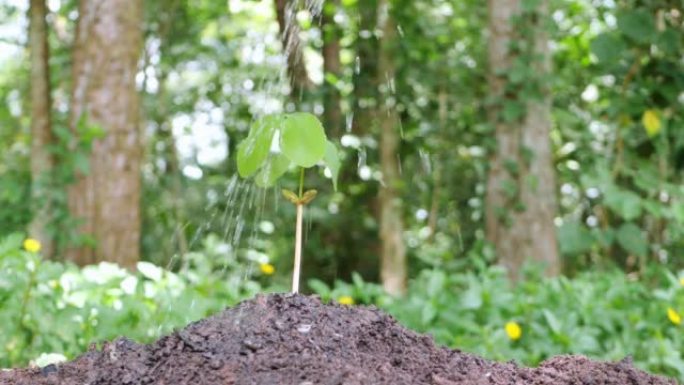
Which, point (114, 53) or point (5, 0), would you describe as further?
point (5, 0)

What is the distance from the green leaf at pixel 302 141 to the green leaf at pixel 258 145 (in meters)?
0.04

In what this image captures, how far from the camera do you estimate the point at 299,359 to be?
2.15 metres

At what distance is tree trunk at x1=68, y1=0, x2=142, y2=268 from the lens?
5.66m

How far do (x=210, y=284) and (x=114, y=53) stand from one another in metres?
1.97

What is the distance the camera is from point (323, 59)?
7.59 meters

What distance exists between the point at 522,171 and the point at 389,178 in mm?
1513

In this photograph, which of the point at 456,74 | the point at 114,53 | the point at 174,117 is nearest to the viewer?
the point at 114,53

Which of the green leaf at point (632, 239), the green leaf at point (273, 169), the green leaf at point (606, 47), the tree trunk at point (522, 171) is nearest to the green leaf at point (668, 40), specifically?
the green leaf at point (606, 47)

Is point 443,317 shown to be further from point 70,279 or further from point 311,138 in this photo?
point 311,138

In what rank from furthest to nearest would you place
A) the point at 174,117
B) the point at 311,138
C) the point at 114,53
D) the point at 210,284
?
the point at 174,117 → the point at 114,53 → the point at 210,284 → the point at 311,138

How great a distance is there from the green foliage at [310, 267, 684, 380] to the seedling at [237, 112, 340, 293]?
5.10ft

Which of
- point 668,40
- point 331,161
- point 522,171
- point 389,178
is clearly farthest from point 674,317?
point 389,178

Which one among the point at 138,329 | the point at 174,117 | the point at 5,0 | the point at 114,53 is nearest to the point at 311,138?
the point at 138,329

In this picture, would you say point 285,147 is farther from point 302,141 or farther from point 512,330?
point 512,330
